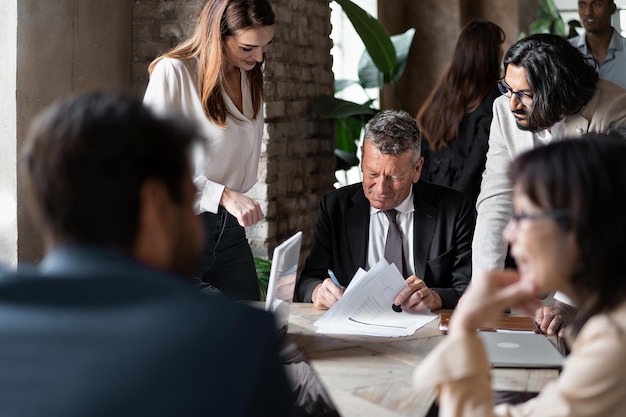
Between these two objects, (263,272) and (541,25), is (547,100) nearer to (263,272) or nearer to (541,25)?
(263,272)

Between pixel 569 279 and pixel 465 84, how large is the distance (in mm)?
3304

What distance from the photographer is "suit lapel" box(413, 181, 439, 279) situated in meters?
3.29

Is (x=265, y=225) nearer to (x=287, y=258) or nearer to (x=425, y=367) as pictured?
(x=287, y=258)

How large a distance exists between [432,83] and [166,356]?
6887mm

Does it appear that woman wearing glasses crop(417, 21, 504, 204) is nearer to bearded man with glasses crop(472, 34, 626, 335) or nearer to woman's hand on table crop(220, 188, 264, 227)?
bearded man with glasses crop(472, 34, 626, 335)

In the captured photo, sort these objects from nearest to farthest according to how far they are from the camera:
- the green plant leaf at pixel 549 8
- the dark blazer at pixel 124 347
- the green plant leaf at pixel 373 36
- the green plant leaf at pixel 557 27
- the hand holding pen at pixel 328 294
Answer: the dark blazer at pixel 124 347, the hand holding pen at pixel 328 294, the green plant leaf at pixel 373 36, the green plant leaf at pixel 557 27, the green plant leaf at pixel 549 8

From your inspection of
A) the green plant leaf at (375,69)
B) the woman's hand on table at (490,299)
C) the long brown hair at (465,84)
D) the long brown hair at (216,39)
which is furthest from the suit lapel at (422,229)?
the green plant leaf at (375,69)

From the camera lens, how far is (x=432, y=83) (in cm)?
772

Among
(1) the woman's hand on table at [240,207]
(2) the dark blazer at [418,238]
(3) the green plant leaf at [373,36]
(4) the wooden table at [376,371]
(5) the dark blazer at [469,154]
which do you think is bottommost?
(4) the wooden table at [376,371]

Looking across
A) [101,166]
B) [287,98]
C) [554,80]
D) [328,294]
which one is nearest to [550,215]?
[101,166]

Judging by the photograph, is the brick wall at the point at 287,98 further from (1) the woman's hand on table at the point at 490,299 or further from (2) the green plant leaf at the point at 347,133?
(1) the woman's hand on table at the point at 490,299

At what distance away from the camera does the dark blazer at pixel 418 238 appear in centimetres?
329

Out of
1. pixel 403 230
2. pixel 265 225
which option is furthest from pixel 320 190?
pixel 403 230

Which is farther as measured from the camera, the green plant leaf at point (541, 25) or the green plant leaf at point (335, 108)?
the green plant leaf at point (541, 25)
